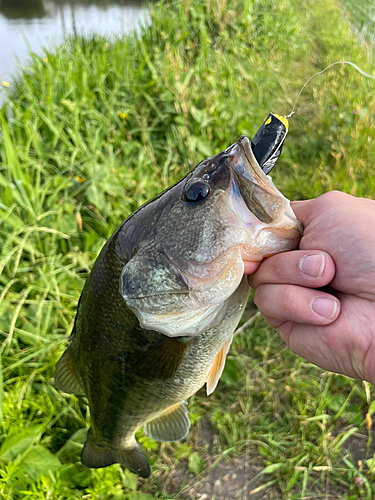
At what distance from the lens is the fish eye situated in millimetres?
1004

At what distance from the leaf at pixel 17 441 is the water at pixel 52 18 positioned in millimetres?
5060

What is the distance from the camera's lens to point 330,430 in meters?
2.01

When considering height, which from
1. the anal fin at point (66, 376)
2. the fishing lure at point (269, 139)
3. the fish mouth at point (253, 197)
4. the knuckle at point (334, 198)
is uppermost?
the fishing lure at point (269, 139)

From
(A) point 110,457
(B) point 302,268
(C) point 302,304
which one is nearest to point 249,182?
(B) point 302,268

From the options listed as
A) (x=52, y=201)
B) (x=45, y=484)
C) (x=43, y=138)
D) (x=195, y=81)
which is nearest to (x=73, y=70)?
(x=43, y=138)

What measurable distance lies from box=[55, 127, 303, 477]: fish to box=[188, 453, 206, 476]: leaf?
2.22 ft

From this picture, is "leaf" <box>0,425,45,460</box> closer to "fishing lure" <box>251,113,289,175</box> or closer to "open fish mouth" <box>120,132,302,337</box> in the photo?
"open fish mouth" <box>120,132,302,337</box>

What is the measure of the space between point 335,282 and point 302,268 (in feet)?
0.47

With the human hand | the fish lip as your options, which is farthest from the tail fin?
the fish lip

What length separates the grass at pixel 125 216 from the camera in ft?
6.16

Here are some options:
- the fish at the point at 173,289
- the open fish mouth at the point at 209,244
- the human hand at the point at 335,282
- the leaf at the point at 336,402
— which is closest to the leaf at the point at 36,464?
the fish at the point at 173,289

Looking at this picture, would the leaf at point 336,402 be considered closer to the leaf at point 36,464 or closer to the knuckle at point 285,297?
the knuckle at point 285,297

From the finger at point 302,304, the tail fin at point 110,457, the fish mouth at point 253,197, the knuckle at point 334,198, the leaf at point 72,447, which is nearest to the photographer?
the fish mouth at point 253,197

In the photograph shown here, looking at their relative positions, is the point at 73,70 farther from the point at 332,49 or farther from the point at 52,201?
the point at 332,49
